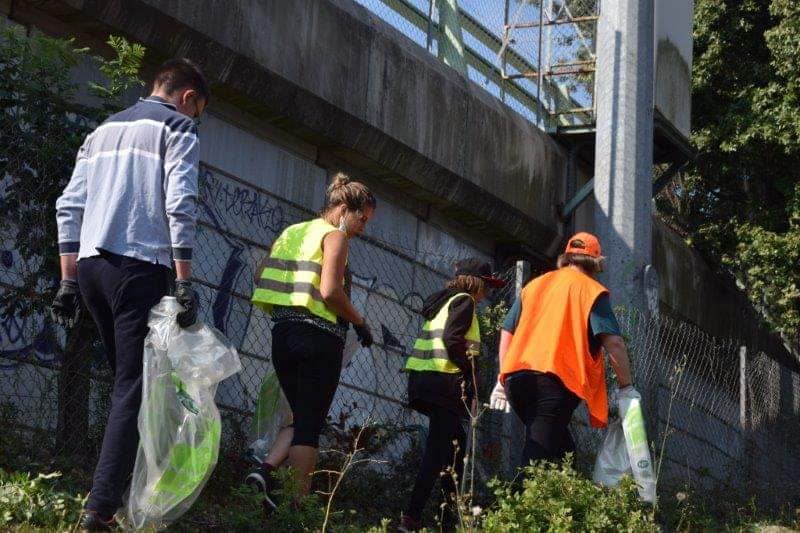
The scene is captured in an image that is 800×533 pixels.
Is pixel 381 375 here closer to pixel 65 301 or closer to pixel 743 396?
pixel 743 396

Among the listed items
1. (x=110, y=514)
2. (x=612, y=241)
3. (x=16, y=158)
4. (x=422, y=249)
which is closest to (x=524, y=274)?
(x=612, y=241)

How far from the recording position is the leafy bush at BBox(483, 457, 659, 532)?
5168 mm

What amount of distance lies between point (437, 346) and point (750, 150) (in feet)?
26.1

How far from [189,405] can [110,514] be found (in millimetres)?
488

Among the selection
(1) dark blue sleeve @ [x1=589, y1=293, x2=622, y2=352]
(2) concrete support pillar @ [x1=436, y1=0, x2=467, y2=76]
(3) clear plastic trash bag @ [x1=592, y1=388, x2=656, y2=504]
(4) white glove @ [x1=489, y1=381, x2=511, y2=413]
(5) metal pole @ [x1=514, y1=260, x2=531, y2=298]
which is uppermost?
(2) concrete support pillar @ [x1=436, y1=0, x2=467, y2=76]

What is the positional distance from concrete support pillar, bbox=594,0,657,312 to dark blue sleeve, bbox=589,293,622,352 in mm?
2306

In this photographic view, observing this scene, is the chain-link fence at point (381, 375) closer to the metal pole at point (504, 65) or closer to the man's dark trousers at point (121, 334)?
the man's dark trousers at point (121, 334)

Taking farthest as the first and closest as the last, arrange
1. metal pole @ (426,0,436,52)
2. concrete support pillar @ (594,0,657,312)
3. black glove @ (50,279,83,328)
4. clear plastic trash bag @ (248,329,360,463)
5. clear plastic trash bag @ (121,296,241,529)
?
metal pole @ (426,0,436,52), concrete support pillar @ (594,0,657,312), clear plastic trash bag @ (248,329,360,463), black glove @ (50,279,83,328), clear plastic trash bag @ (121,296,241,529)

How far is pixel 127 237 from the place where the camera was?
464 cm

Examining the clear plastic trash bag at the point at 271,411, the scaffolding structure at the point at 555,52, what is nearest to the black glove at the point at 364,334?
the clear plastic trash bag at the point at 271,411

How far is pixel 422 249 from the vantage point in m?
9.53

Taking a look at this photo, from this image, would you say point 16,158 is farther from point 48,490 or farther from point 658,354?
point 658,354

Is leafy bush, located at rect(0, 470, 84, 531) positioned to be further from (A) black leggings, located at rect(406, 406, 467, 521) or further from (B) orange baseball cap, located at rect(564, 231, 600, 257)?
→ (B) orange baseball cap, located at rect(564, 231, 600, 257)

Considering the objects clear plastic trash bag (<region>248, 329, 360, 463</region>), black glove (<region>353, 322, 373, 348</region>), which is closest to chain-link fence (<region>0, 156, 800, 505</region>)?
clear plastic trash bag (<region>248, 329, 360, 463</region>)
